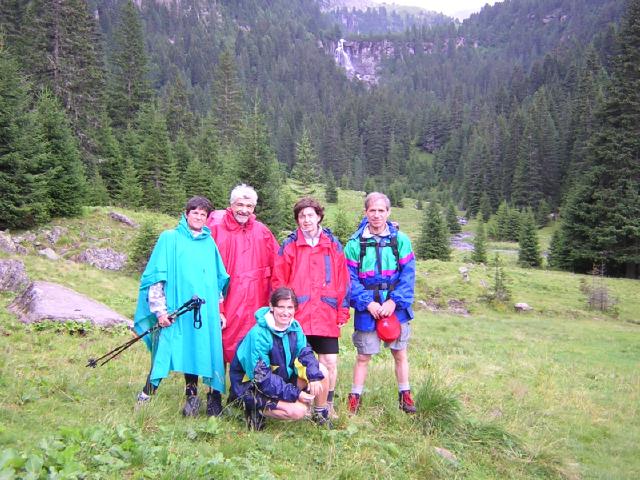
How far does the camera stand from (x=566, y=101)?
7675 centimetres

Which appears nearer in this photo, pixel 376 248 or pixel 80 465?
pixel 80 465

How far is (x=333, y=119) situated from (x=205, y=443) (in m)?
103

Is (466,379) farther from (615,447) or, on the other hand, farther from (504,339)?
(504,339)

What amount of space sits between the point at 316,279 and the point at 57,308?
6.30m

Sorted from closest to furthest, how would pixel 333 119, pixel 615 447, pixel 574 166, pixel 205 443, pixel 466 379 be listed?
pixel 205 443 → pixel 615 447 → pixel 466 379 → pixel 574 166 → pixel 333 119

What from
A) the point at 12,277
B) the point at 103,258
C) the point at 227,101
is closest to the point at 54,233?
the point at 103,258

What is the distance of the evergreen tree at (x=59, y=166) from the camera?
1853 centimetres

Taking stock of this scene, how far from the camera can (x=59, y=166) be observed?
18344 millimetres

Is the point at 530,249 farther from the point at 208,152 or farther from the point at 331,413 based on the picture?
the point at 331,413

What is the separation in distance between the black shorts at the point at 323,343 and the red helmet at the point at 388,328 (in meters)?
0.51

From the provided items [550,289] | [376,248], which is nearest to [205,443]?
[376,248]

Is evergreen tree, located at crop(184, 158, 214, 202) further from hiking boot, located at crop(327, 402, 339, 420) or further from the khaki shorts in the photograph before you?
hiking boot, located at crop(327, 402, 339, 420)

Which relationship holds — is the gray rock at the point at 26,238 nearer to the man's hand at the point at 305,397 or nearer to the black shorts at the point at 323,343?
the black shorts at the point at 323,343

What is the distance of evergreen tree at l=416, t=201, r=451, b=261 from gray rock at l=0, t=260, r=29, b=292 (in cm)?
2381
